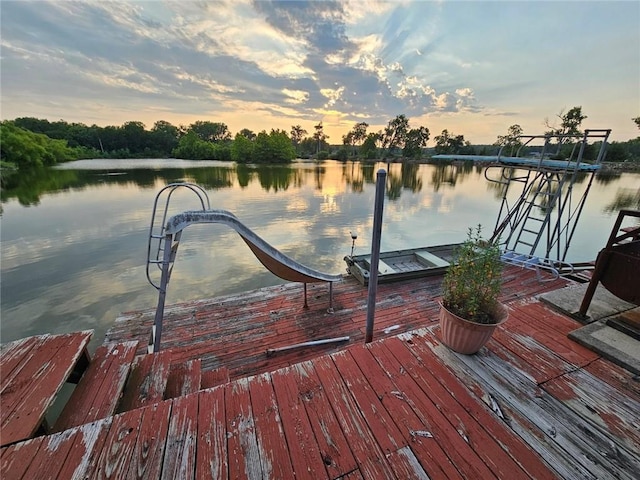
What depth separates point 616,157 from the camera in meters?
33.2

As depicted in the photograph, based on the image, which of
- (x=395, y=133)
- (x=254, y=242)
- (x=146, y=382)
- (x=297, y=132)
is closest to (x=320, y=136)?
(x=297, y=132)

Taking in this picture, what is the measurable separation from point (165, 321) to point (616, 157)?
5467cm

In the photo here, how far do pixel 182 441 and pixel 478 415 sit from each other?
5.47 feet

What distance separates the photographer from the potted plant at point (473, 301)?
1.79 metres

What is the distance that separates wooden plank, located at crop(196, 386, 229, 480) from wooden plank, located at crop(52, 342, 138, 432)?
0.62m

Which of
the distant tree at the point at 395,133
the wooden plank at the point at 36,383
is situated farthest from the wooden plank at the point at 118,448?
the distant tree at the point at 395,133

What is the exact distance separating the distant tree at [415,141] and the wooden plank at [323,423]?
5388 centimetres

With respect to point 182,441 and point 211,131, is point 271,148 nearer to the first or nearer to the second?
point 211,131

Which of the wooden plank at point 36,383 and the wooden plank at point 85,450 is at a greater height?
the wooden plank at point 36,383

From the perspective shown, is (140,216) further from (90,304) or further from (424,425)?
(424,425)

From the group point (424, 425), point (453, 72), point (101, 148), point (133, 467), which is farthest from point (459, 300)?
point (101, 148)

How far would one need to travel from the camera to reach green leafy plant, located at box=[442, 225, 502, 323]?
5.88 feet

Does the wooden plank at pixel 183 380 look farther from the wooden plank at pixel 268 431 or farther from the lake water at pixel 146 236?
the lake water at pixel 146 236

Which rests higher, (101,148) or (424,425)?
(101,148)
